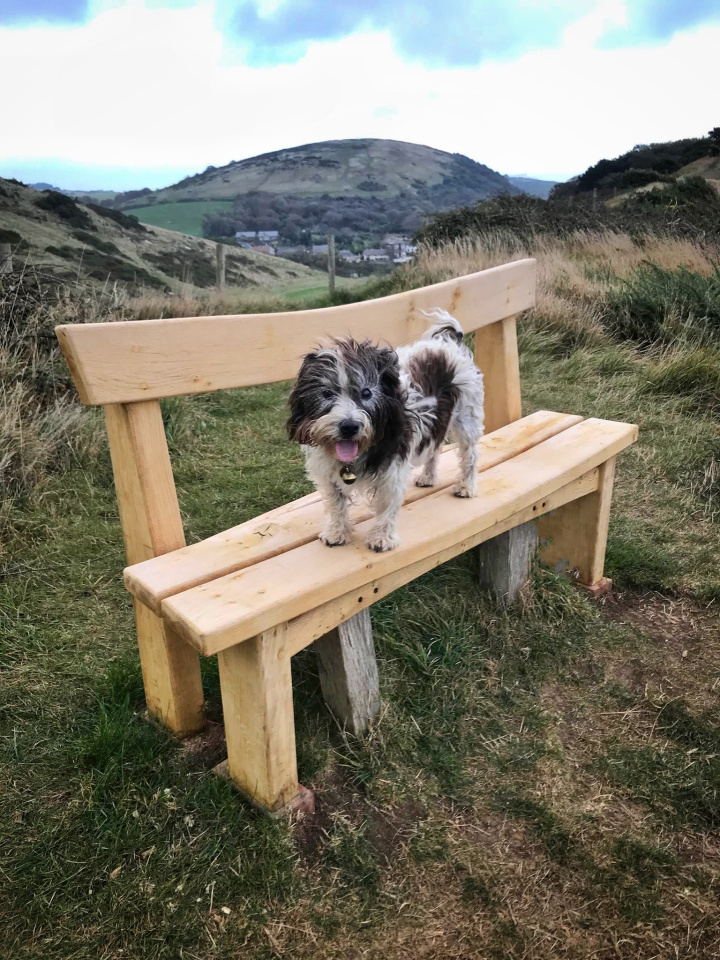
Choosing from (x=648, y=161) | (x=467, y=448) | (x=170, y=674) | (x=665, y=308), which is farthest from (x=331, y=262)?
(x=648, y=161)

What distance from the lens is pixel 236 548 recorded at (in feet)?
7.88

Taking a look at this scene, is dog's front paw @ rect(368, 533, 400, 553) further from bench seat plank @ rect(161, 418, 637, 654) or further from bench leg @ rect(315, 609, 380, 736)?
bench leg @ rect(315, 609, 380, 736)

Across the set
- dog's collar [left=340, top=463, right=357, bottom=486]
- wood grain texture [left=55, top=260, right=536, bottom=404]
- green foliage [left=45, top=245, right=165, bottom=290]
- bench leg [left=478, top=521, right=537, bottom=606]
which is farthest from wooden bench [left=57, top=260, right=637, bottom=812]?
green foliage [left=45, top=245, right=165, bottom=290]

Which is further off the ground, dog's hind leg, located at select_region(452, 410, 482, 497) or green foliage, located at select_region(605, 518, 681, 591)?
dog's hind leg, located at select_region(452, 410, 482, 497)

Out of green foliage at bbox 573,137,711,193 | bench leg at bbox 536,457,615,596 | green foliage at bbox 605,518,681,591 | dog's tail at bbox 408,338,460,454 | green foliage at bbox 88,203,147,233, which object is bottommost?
green foliage at bbox 605,518,681,591

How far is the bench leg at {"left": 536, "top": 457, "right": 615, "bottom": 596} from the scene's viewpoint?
3.50 meters

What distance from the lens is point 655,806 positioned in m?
2.38

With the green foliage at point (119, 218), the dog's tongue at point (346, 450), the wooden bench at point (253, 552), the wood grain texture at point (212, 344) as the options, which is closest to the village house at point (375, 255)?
the green foliage at point (119, 218)

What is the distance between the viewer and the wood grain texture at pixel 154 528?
2.27m

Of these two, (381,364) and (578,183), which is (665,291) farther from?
(578,183)

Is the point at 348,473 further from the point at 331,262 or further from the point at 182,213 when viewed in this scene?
the point at 182,213

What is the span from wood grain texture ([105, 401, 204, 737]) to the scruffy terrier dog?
512 mm

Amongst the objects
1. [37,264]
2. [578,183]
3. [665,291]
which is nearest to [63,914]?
[37,264]

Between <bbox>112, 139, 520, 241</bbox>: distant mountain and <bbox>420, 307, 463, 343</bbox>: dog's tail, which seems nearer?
<bbox>420, 307, 463, 343</bbox>: dog's tail
